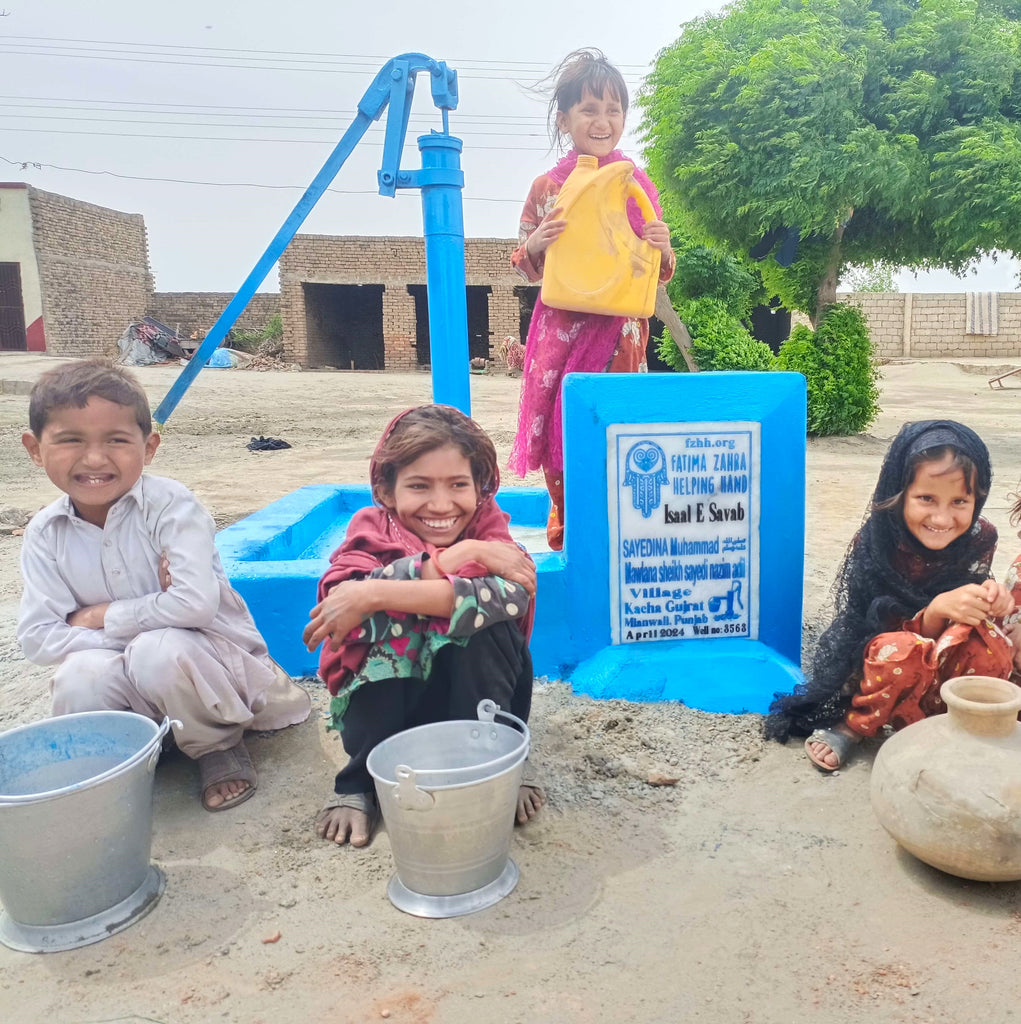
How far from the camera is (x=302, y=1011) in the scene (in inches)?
54.4

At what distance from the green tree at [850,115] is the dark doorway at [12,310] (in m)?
17.2

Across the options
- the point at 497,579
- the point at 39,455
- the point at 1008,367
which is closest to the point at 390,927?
the point at 497,579

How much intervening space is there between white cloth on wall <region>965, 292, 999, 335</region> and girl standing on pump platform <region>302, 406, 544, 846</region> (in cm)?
2756

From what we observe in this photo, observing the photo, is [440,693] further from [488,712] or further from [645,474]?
[645,474]

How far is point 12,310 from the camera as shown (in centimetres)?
2008

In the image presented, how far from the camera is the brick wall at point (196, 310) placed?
973 inches

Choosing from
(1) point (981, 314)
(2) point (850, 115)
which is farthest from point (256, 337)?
(1) point (981, 314)

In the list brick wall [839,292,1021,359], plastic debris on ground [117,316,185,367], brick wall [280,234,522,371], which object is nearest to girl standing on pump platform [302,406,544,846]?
brick wall [280,234,522,371]

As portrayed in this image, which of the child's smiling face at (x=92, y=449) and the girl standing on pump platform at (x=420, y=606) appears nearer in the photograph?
the girl standing on pump platform at (x=420, y=606)

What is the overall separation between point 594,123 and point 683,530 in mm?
1419

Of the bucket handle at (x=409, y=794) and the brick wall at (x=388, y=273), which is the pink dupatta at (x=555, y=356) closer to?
the bucket handle at (x=409, y=794)

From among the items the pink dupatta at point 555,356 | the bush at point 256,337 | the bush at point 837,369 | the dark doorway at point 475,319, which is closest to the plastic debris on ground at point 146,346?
the bush at point 256,337

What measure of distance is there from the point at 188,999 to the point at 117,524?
1.07 metres

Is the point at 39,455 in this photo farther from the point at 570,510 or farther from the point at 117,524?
the point at 570,510
